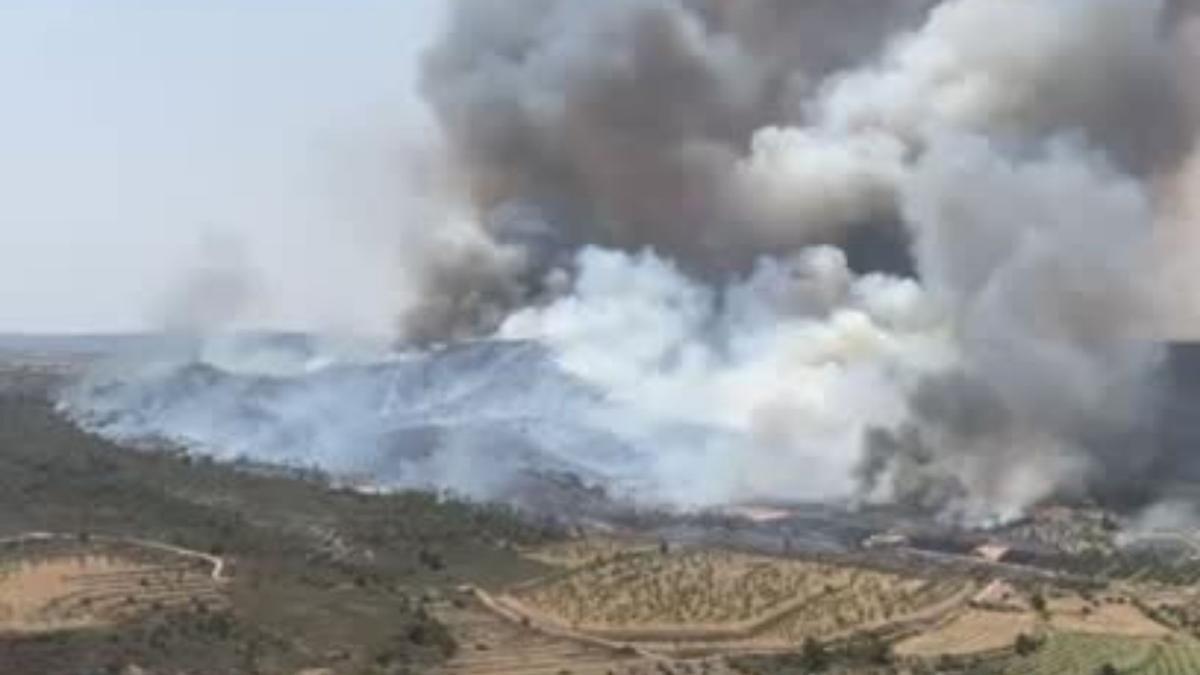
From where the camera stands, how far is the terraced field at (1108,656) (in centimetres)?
5634

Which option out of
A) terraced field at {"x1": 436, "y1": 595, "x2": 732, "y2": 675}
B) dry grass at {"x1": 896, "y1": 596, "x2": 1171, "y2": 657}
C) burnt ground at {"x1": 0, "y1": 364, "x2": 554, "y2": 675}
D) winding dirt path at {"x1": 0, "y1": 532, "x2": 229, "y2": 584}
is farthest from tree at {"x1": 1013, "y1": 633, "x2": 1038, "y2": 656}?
winding dirt path at {"x1": 0, "y1": 532, "x2": 229, "y2": 584}

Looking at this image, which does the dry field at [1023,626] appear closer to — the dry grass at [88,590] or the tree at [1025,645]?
the tree at [1025,645]

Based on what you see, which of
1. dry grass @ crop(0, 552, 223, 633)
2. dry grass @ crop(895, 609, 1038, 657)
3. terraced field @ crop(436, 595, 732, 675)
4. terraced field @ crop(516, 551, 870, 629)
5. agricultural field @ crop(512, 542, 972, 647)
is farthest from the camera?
terraced field @ crop(516, 551, 870, 629)

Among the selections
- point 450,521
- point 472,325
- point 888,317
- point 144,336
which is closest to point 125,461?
point 450,521

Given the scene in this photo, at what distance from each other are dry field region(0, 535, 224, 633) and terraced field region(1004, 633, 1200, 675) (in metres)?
22.0

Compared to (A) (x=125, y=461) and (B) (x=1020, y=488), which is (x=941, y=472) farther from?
(A) (x=125, y=461)

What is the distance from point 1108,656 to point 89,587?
2779 centimetres

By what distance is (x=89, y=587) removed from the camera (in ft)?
202

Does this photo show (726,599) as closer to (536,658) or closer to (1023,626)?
(1023,626)

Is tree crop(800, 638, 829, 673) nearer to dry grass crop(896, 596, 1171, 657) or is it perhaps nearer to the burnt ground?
dry grass crop(896, 596, 1171, 657)

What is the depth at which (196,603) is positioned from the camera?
5956cm

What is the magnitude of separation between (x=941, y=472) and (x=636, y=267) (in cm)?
2146

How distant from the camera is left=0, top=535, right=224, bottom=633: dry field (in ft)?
188

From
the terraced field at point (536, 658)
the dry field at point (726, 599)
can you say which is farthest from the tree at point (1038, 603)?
the terraced field at point (536, 658)
